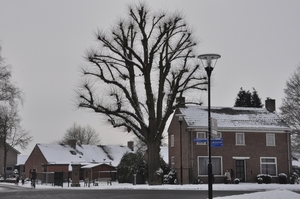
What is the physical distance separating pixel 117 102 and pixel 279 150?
21.3 metres

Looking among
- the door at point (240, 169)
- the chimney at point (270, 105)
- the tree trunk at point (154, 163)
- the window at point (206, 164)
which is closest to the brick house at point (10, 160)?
the window at point (206, 164)

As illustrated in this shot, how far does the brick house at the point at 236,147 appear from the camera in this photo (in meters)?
46.5

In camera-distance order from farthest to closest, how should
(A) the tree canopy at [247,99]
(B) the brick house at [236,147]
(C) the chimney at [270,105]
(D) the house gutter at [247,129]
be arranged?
(A) the tree canopy at [247,99], (C) the chimney at [270,105], (D) the house gutter at [247,129], (B) the brick house at [236,147]

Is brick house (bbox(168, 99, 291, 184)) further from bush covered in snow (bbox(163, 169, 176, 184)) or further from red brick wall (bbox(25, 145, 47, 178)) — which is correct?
red brick wall (bbox(25, 145, 47, 178))

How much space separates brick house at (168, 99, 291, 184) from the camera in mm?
46500

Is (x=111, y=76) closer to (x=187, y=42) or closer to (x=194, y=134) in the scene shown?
(x=187, y=42)

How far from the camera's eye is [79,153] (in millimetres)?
76000

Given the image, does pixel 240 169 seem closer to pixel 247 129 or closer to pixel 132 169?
pixel 247 129

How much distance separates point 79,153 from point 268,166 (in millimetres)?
37141

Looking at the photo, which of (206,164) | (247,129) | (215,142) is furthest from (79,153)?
(215,142)

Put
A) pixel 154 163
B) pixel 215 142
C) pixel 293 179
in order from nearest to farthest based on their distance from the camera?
1. pixel 215 142
2. pixel 154 163
3. pixel 293 179

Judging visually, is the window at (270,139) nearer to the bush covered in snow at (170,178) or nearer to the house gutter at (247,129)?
the house gutter at (247,129)

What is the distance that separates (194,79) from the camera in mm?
38781

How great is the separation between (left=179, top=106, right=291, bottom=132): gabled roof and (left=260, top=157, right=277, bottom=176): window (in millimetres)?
3240
